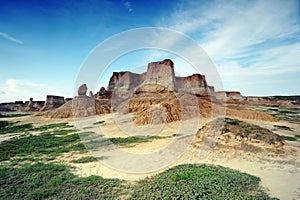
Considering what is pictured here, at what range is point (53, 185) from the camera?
633cm

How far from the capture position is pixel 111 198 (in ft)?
17.8

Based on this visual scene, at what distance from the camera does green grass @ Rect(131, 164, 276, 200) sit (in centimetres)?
536

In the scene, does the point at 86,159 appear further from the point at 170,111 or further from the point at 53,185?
the point at 170,111

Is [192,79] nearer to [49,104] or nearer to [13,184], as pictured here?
[49,104]

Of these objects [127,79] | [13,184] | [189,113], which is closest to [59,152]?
[13,184]

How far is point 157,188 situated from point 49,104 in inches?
1846

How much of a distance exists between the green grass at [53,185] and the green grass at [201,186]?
0.90 m

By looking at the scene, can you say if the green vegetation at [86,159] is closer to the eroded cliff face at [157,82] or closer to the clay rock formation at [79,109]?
the clay rock formation at [79,109]

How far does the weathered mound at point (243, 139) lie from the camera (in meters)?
9.93

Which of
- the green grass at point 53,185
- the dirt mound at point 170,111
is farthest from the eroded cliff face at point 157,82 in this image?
the green grass at point 53,185

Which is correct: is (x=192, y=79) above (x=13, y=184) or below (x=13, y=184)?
above

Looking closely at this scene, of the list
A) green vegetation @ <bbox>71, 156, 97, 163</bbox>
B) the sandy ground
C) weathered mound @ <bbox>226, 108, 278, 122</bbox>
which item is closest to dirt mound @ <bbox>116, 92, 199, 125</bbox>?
weathered mound @ <bbox>226, 108, 278, 122</bbox>

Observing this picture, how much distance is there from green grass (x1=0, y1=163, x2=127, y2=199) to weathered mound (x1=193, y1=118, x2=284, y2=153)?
234 inches

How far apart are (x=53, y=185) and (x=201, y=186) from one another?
15.7ft
